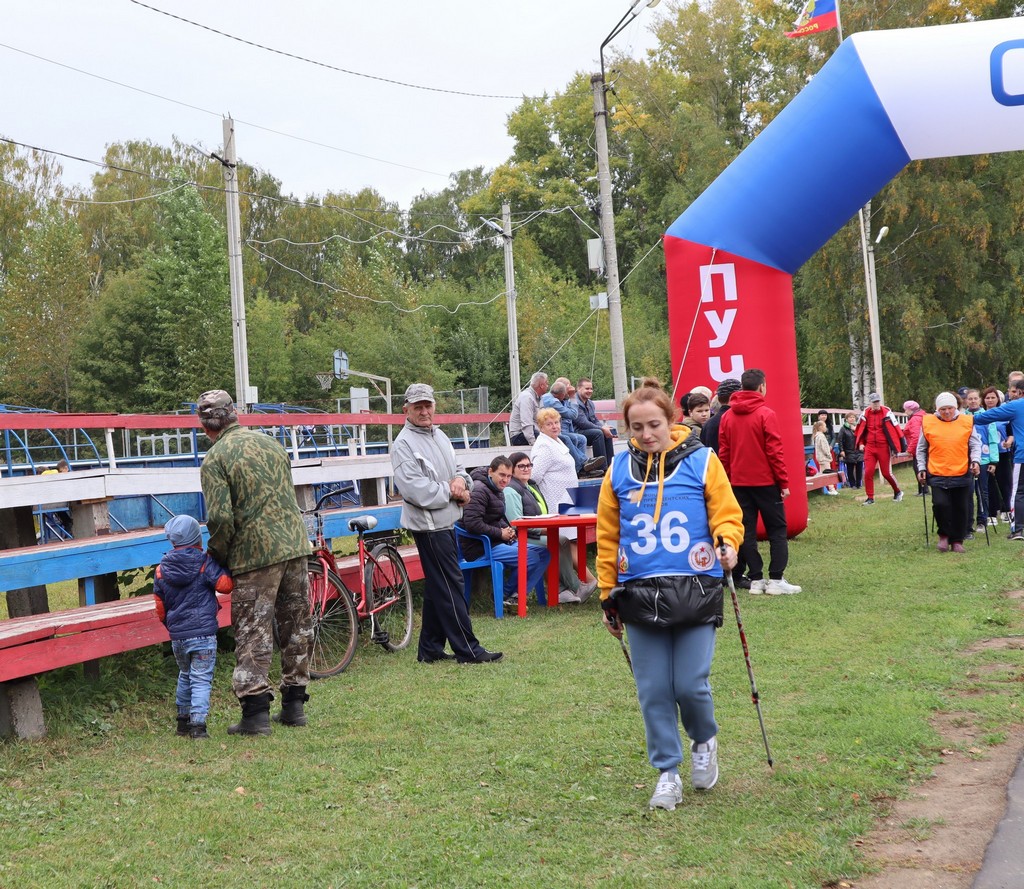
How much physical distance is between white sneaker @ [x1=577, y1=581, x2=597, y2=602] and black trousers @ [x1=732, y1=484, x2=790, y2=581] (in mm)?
1405

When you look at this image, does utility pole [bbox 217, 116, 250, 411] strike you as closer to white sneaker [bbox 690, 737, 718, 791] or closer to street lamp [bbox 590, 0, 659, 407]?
street lamp [bbox 590, 0, 659, 407]

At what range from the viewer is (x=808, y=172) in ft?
39.5

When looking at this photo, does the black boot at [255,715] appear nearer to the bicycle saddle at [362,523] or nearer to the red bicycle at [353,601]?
the red bicycle at [353,601]

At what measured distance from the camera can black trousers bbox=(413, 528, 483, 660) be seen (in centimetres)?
848

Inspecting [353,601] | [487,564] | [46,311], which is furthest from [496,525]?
[46,311]

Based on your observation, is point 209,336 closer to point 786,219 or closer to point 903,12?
point 903,12

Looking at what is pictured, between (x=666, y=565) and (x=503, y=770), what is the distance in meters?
1.43

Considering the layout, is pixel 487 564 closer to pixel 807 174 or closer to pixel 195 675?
pixel 195 675

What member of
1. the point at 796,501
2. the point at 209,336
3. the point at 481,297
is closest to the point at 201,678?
the point at 796,501

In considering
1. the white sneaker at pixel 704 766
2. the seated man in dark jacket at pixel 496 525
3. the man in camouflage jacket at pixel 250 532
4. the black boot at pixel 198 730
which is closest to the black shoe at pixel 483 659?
the seated man in dark jacket at pixel 496 525

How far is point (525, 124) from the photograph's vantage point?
60.7 metres

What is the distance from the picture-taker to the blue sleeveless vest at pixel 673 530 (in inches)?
195

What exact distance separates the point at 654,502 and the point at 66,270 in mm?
45802

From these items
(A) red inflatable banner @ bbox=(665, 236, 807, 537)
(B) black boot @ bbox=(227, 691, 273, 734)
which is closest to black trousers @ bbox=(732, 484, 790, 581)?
(A) red inflatable banner @ bbox=(665, 236, 807, 537)
